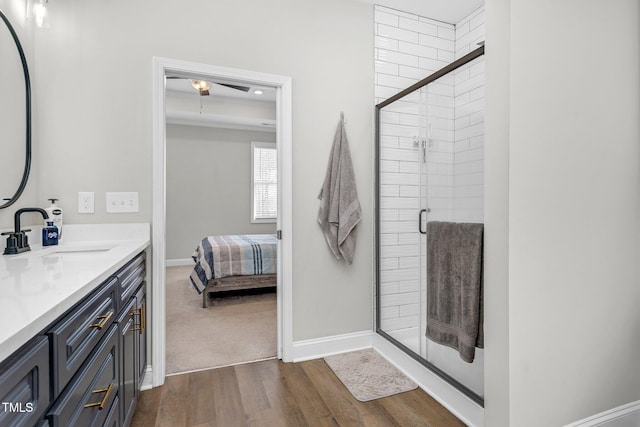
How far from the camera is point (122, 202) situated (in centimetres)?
211

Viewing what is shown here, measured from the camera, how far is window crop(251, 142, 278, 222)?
6551 mm

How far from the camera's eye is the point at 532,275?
57.3 inches

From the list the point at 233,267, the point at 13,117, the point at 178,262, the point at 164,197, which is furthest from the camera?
the point at 178,262

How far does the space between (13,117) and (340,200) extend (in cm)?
194

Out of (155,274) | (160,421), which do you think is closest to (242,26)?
(155,274)

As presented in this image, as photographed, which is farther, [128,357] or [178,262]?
[178,262]

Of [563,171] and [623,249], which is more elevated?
[563,171]

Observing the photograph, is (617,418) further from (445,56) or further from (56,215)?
(56,215)

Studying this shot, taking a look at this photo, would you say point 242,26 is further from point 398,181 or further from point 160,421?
point 160,421

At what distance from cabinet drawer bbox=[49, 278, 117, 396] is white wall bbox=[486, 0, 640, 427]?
1522 millimetres

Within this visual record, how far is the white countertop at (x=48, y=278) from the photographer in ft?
2.13

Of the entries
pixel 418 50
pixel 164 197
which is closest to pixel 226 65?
pixel 164 197

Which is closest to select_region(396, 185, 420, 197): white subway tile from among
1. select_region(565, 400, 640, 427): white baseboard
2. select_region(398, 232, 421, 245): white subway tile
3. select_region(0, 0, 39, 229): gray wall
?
select_region(398, 232, 421, 245): white subway tile

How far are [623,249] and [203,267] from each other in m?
3.61
